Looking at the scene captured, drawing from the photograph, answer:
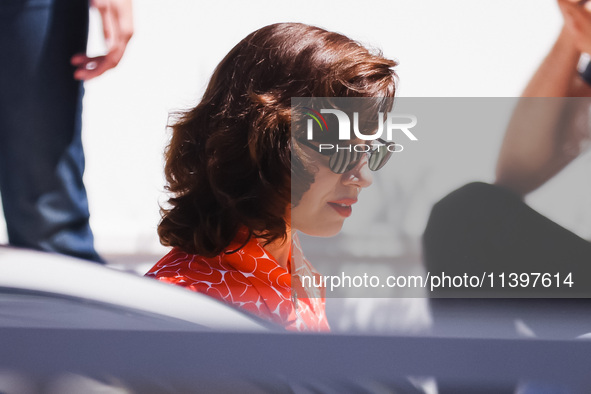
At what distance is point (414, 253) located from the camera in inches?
48.3

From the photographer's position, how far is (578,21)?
4.22 feet

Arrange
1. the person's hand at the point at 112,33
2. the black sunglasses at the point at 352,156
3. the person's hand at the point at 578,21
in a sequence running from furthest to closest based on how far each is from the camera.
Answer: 1. the person's hand at the point at 112,33
2. the person's hand at the point at 578,21
3. the black sunglasses at the point at 352,156

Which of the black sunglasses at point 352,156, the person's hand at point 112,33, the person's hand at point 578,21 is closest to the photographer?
the black sunglasses at point 352,156

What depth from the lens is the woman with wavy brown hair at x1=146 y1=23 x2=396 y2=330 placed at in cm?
121

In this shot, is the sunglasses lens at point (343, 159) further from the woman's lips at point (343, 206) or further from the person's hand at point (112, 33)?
the person's hand at point (112, 33)

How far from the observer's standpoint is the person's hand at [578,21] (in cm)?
129

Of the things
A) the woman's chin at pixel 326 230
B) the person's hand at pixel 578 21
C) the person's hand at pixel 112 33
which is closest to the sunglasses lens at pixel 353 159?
the woman's chin at pixel 326 230

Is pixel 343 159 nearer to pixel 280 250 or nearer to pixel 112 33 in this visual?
pixel 280 250

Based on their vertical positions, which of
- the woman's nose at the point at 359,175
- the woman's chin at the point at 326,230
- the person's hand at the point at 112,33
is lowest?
the woman's chin at the point at 326,230

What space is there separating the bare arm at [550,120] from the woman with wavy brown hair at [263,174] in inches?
10.4

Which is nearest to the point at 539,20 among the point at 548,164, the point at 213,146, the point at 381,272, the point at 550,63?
the point at 550,63

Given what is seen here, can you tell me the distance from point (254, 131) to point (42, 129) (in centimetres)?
47

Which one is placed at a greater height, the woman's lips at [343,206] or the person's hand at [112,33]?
the person's hand at [112,33]

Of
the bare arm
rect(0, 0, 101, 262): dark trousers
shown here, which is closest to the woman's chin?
the bare arm
